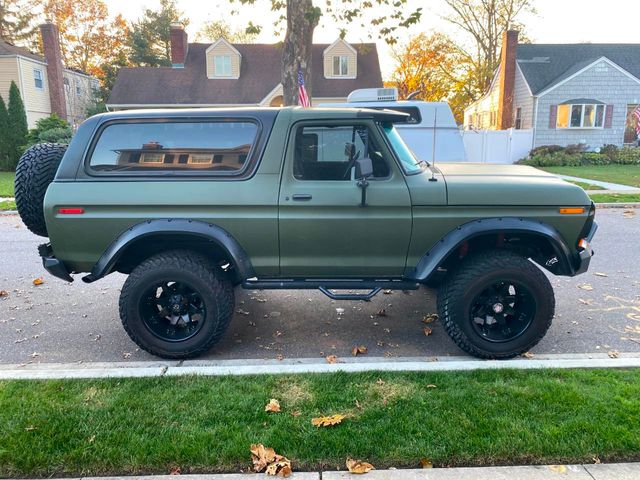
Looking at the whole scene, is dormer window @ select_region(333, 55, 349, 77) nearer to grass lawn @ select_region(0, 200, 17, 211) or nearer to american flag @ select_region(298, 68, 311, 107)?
american flag @ select_region(298, 68, 311, 107)

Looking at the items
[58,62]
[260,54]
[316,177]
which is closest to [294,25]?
[316,177]

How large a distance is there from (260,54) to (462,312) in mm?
28505

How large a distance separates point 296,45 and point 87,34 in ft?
126

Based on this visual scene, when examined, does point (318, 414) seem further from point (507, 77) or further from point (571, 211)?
point (507, 77)

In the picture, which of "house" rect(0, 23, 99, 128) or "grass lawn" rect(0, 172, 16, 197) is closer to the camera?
"grass lawn" rect(0, 172, 16, 197)

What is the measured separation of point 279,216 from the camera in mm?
3863

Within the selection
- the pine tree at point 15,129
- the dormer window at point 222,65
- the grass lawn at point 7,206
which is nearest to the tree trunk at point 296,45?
the grass lawn at point 7,206

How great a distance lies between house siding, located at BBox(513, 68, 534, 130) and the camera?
26.7 metres

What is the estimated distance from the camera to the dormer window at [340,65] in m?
27.7

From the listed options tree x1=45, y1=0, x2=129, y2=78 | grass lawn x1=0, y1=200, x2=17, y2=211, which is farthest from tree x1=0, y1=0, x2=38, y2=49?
grass lawn x1=0, y1=200, x2=17, y2=211

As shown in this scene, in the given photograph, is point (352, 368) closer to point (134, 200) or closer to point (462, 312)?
point (462, 312)

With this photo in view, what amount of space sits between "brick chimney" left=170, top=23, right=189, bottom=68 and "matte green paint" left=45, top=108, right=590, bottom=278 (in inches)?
1072

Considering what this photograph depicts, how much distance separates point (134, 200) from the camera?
383 cm

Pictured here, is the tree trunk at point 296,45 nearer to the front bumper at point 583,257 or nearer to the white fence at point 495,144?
the front bumper at point 583,257
